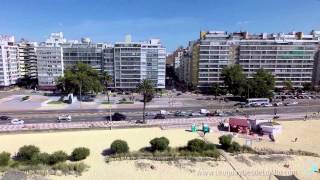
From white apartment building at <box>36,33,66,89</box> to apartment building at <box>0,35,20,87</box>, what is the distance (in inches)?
485

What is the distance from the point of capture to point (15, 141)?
145 feet

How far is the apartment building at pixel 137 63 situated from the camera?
102125mm

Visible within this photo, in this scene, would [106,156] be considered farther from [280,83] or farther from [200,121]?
[280,83]

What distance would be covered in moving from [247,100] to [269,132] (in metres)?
35.4

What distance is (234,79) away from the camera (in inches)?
3627

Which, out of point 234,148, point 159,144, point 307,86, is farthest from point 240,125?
point 307,86

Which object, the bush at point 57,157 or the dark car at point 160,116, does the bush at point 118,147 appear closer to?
the bush at point 57,157

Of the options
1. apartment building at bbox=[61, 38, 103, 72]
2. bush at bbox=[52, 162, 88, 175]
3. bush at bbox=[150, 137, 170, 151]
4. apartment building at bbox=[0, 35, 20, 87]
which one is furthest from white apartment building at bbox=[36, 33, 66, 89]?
bush at bbox=[52, 162, 88, 175]

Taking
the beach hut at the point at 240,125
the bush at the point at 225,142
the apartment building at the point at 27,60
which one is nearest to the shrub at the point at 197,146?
the bush at the point at 225,142

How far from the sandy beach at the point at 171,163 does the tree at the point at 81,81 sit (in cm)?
4027

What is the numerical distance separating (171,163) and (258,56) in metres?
79.1

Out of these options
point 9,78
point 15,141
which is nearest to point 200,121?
point 15,141

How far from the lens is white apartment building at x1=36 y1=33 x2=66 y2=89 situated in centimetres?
10719

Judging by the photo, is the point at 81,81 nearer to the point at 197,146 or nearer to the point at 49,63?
the point at 49,63
